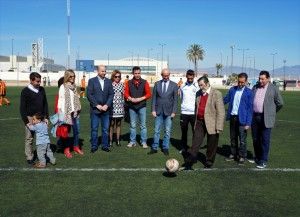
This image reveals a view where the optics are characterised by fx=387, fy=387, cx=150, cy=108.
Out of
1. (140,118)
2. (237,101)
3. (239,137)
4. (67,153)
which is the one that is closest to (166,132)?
(140,118)

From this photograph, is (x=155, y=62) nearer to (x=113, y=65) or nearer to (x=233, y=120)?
(x=113, y=65)

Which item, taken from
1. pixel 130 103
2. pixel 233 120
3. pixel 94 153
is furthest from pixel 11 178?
pixel 233 120

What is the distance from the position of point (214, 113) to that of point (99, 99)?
10.0ft

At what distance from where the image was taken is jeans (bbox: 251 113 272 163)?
8.50 m

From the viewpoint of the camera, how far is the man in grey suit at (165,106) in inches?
384

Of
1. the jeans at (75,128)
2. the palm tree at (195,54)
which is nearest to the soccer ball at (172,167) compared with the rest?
the jeans at (75,128)

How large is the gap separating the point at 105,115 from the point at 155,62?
124 metres

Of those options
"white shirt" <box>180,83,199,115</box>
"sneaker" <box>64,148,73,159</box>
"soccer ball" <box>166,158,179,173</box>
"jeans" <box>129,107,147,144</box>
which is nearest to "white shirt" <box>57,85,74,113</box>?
"sneaker" <box>64,148,73,159</box>

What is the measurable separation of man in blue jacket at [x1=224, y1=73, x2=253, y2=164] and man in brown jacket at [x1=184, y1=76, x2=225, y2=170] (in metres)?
0.73

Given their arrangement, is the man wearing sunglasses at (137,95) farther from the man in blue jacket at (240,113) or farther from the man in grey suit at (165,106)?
the man in blue jacket at (240,113)

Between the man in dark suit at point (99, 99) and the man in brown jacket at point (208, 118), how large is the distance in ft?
8.41

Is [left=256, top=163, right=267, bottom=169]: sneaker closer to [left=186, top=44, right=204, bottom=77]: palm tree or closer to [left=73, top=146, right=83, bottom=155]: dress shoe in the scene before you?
[left=73, top=146, right=83, bottom=155]: dress shoe

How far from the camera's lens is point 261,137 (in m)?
8.64

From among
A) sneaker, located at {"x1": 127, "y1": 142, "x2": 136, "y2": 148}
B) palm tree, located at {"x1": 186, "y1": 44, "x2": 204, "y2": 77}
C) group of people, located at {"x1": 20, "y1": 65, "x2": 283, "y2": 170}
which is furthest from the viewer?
palm tree, located at {"x1": 186, "y1": 44, "x2": 204, "y2": 77}
